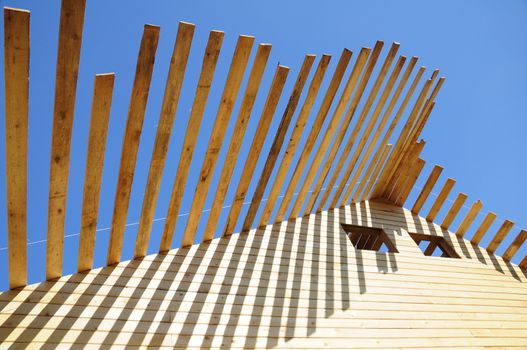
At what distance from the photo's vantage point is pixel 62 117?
1.83m

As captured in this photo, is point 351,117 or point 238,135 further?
point 351,117

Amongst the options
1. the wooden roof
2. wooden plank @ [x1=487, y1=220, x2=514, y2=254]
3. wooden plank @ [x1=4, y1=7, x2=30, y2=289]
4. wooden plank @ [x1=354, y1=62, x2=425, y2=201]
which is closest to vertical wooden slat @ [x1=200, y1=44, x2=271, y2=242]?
the wooden roof

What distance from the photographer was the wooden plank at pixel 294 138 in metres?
2.77

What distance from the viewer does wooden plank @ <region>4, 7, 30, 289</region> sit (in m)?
1.57

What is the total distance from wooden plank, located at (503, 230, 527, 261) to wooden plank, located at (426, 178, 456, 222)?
0.73 meters

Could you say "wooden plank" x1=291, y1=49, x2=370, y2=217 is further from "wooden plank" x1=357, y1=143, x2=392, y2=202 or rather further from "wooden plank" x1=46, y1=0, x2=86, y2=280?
"wooden plank" x1=46, y1=0, x2=86, y2=280

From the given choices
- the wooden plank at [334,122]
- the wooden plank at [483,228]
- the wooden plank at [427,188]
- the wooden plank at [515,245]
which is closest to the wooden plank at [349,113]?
the wooden plank at [334,122]

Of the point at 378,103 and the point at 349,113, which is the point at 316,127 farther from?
the point at 378,103

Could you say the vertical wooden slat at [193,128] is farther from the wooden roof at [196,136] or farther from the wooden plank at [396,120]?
the wooden plank at [396,120]

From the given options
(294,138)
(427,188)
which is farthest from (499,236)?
(294,138)

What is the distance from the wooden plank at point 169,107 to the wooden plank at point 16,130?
26.0 inches

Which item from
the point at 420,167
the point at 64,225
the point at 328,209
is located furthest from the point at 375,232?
the point at 64,225

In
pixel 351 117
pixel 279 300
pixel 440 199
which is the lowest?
pixel 279 300

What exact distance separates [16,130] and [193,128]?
90 centimetres
